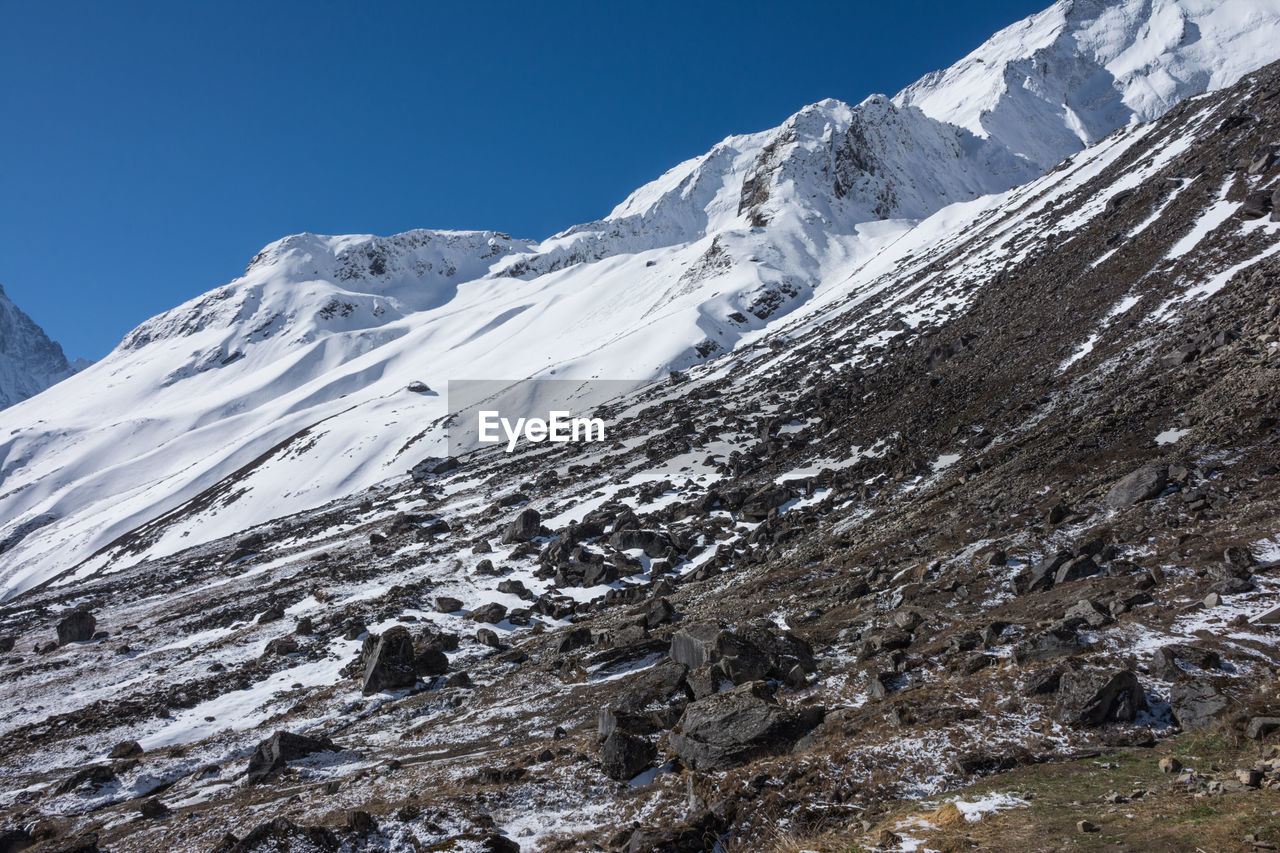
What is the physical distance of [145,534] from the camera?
73.2 m

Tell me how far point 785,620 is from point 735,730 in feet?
22.9

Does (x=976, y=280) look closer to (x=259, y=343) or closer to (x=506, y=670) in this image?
(x=506, y=670)

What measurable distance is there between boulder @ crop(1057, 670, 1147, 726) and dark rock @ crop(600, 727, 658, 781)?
686 centimetres

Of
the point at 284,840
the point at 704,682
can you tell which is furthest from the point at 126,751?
the point at 704,682

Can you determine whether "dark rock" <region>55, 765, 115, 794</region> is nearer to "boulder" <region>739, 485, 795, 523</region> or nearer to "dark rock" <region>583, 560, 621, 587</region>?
"dark rock" <region>583, 560, 621, 587</region>

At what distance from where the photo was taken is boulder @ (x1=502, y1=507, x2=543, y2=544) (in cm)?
3641

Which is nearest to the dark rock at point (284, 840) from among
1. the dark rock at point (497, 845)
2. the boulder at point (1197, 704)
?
the dark rock at point (497, 845)

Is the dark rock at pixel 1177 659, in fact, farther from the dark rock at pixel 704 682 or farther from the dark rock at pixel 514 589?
the dark rock at pixel 514 589

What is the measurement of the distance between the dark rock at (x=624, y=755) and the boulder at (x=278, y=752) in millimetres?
7905

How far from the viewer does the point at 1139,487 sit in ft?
56.3

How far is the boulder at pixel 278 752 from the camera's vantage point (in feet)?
50.0

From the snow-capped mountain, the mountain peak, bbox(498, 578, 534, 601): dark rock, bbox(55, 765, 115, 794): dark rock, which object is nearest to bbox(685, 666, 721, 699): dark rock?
bbox(55, 765, 115, 794): dark rock

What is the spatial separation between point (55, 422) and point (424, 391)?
11942 cm

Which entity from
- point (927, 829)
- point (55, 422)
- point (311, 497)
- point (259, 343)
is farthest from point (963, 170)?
point (55, 422)
